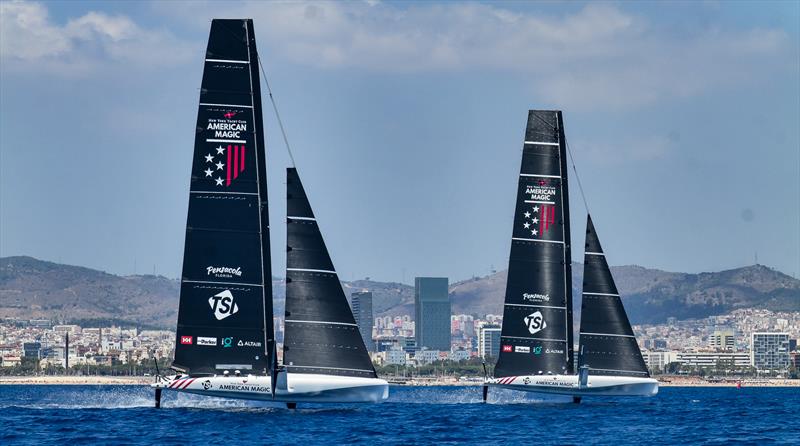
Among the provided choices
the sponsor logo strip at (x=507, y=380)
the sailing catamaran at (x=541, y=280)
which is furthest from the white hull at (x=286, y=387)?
the sailing catamaran at (x=541, y=280)

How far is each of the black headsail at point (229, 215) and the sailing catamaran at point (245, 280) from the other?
3 cm

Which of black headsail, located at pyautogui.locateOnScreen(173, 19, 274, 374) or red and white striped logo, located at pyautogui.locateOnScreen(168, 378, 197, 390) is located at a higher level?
black headsail, located at pyautogui.locateOnScreen(173, 19, 274, 374)

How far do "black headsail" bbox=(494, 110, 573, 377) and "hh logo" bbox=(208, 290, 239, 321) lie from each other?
17.0 m

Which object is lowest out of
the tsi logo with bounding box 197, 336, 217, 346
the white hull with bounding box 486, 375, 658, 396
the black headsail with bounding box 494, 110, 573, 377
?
the white hull with bounding box 486, 375, 658, 396

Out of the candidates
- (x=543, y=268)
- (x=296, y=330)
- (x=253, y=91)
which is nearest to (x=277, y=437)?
(x=296, y=330)

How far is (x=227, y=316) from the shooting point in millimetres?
53625

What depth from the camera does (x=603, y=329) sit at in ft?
230

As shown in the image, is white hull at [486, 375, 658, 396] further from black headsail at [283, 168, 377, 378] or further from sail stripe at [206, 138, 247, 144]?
sail stripe at [206, 138, 247, 144]

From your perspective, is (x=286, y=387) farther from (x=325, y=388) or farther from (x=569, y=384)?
(x=569, y=384)

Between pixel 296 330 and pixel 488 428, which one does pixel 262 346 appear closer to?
pixel 296 330

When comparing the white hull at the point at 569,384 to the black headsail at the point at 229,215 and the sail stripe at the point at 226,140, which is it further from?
the sail stripe at the point at 226,140

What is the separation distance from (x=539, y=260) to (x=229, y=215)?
18426mm

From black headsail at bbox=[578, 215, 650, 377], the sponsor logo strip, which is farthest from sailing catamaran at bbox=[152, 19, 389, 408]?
black headsail at bbox=[578, 215, 650, 377]

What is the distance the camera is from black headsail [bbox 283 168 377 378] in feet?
176
